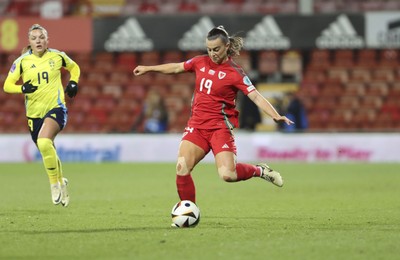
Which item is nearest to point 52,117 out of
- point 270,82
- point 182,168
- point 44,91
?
point 44,91

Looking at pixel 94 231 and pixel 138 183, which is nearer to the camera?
pixel 94 231

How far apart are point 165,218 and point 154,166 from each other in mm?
10451

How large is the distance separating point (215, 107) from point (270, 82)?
56.7ft

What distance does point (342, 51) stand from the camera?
25844mm

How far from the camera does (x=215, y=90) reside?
891 centimetres

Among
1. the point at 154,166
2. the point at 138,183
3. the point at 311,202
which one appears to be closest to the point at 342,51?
the point at 154,166

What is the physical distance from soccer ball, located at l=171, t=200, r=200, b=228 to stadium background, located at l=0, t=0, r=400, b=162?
1180 cm

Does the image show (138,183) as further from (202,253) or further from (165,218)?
(202,253)

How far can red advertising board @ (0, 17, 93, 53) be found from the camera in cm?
2294

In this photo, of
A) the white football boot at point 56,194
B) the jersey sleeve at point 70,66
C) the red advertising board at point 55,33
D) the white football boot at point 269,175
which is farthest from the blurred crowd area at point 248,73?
the white football boot at point 269,175

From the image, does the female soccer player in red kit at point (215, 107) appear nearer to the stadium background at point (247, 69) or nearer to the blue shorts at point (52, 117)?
the blue shorts at point (52, 117)

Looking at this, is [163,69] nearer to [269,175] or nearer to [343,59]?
[269,175]

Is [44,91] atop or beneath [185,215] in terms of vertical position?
atop

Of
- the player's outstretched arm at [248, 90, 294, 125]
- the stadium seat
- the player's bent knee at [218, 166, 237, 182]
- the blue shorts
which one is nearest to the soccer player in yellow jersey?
the blue shorts
